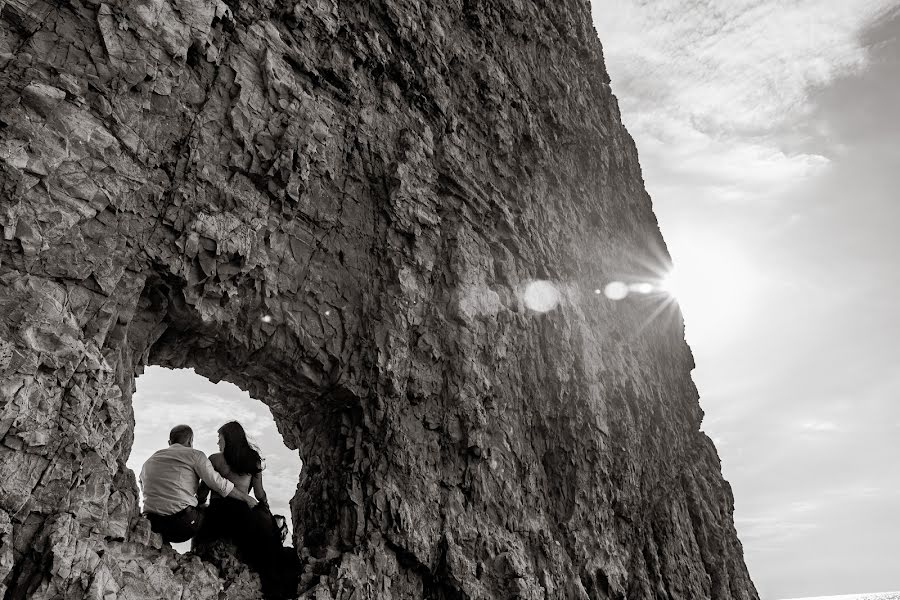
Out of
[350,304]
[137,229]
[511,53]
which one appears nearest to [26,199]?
[137,229]

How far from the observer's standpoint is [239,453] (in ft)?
30.6

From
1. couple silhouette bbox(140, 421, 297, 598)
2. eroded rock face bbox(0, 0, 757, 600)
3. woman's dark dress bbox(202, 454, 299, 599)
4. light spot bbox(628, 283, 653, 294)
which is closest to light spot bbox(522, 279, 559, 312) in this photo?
eroded rock face bbox(0, 0, 757, 600)

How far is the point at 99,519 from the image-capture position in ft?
23.2

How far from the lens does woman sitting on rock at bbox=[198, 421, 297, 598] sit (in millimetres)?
9039

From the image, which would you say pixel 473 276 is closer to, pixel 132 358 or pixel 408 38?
pixel 408 38

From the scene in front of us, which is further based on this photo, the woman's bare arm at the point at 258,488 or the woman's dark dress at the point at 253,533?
the woman's bare arm at the point at 258,488

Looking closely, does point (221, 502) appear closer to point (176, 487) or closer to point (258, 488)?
point (258, 488)

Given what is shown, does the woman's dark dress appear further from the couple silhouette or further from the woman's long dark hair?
the woman's long dark hair

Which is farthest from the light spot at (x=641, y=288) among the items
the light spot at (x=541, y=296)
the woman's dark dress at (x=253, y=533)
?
the woman's dark dress at (x=253, y=533)

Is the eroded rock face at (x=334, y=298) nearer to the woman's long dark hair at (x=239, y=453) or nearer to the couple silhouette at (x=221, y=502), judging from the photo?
the couple silhouette at (x=221, y=502)

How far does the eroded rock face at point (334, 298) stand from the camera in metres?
7.20

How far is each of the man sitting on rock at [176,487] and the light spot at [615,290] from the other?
15665mm

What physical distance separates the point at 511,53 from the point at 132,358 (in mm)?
14987

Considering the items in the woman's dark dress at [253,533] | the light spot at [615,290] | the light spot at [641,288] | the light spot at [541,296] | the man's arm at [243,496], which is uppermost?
the light spot at [641,288]
